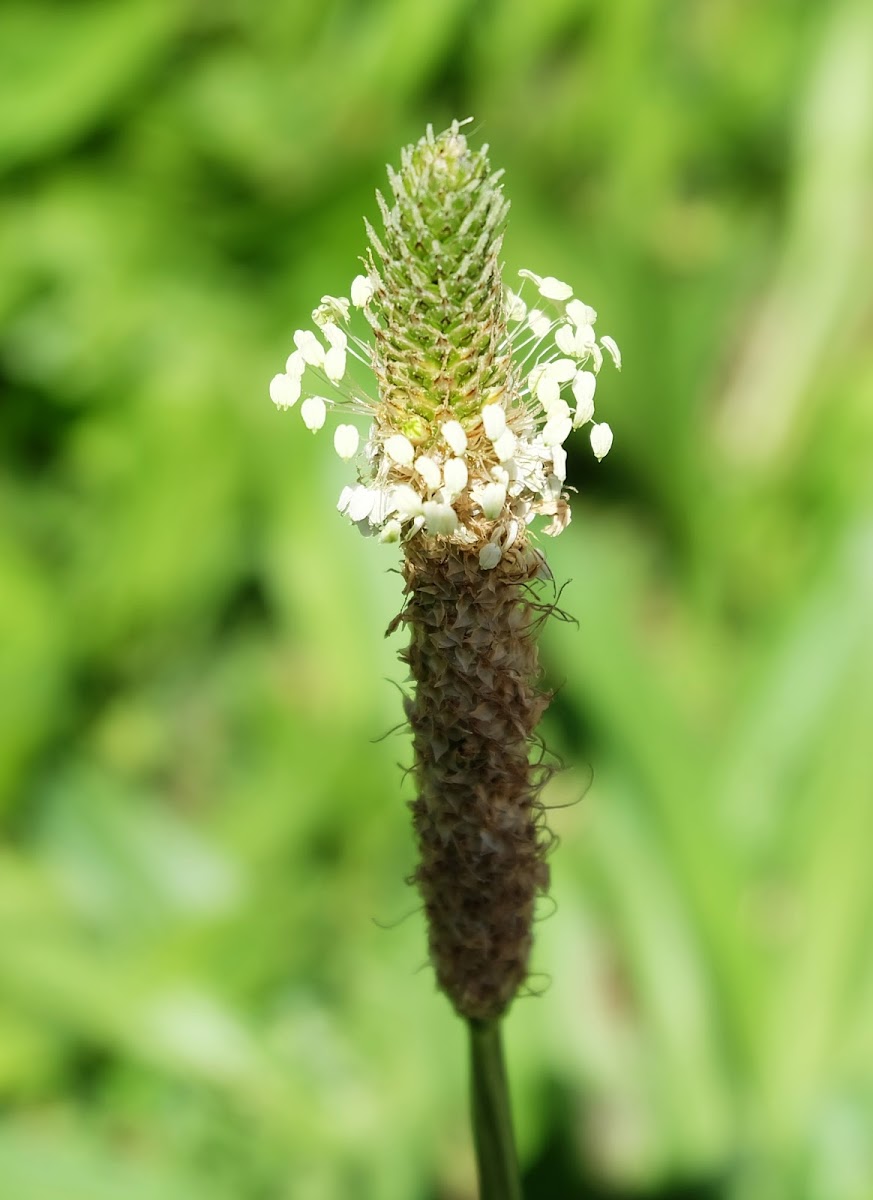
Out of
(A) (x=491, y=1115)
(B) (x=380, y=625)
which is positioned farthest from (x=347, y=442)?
(B) (x=380, y=625)

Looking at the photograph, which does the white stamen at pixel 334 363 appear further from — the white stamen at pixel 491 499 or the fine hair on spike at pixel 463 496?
the white stamen at pixel 491 499

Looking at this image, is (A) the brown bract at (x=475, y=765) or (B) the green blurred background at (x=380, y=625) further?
(B) the green blurred background at (x=380, y=625)

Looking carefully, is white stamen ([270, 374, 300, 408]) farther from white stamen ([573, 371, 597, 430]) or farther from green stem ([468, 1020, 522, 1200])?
green stem ([468, 1020, 522, 1200])

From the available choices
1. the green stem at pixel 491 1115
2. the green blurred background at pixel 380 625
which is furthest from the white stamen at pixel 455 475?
the green blurred background at pixel 380 625

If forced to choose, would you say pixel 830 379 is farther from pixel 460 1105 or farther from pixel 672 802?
pixel 460 1105

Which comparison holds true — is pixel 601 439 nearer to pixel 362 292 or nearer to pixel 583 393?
pixel 583 393

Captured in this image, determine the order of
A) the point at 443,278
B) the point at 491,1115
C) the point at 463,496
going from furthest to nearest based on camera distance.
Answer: the point at 491,1115, the point at 463,496, the point at 443,278
